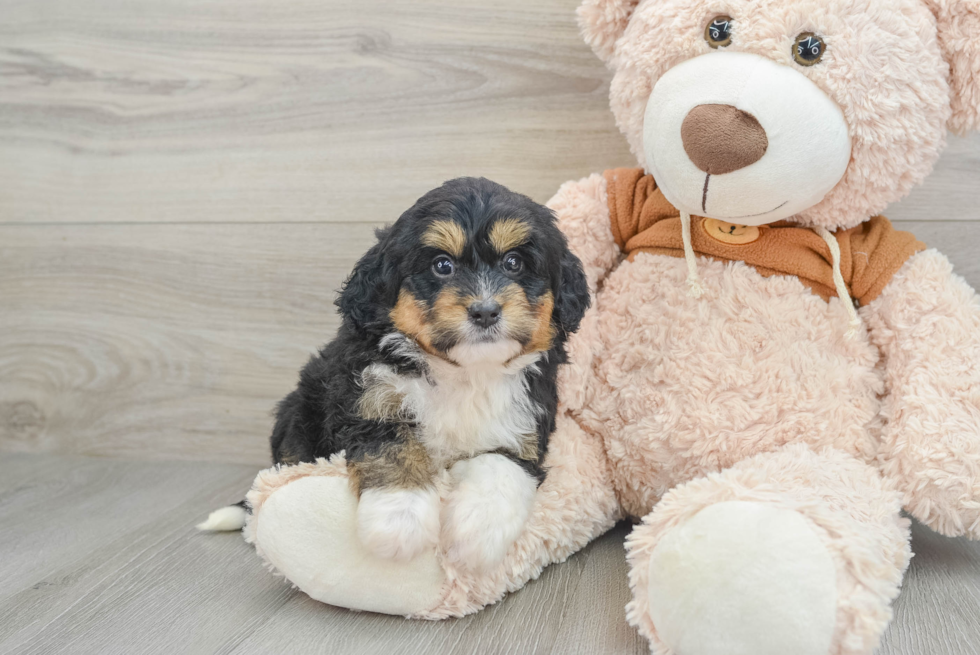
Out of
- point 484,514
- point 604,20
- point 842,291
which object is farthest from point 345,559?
point 604,20

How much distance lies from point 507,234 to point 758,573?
0.71 metres

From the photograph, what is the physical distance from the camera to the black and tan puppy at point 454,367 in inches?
53.9

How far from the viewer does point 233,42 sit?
2365 mm

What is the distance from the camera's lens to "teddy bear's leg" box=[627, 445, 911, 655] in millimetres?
1173

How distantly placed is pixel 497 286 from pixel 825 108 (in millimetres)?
736

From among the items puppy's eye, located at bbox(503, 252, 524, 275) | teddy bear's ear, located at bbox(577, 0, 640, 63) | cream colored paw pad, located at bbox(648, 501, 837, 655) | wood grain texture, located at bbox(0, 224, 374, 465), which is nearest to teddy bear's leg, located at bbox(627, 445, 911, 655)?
cream colored paw pad, located at bbox(648, 501, 837, 655)

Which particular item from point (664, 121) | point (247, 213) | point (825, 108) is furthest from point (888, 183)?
point (247, 213)

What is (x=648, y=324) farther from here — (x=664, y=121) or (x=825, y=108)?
(x=825, y=108)

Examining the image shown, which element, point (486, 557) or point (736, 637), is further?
point (486, 557)

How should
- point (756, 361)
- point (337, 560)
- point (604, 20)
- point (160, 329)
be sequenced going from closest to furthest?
point (337, 560), point (756, 361), point (604, 20), point (160, 329)

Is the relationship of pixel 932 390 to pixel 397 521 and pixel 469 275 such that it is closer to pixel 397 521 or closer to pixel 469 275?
pixel 469 275

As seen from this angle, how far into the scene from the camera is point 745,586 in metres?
1.19

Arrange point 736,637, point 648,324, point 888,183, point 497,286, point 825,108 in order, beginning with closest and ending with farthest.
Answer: point 736,637 < point 497,286 < point 825,108 < point 888,183 < point 648,324

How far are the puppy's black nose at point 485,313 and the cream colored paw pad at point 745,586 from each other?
1.57ft
